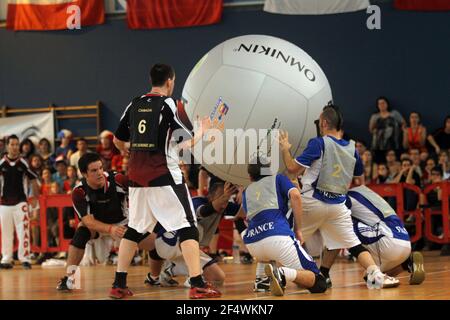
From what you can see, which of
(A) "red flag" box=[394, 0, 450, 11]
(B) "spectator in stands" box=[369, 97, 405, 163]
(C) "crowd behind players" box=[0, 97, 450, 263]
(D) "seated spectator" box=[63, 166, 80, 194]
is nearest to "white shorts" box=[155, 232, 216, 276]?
(C) "crowd behind players" box=[0, 97, 450, 263]

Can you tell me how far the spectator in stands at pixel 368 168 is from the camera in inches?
519

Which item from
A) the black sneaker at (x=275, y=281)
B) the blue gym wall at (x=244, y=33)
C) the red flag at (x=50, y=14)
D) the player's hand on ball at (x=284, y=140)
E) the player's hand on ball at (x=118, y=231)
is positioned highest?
the red flag at (x=50, y=14)

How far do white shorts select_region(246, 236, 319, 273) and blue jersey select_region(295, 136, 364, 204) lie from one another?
0.57 m

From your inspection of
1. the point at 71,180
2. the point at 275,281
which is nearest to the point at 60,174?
the point at 71,180

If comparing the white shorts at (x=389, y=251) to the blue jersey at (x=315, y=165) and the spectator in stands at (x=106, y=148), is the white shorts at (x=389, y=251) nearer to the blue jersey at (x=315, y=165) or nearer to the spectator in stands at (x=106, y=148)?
the blue jersey at (x=315, y=165)

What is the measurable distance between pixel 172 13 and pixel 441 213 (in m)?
7.26

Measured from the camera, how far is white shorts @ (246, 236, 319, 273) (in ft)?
22.5

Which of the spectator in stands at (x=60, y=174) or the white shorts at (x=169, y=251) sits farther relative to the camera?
the spectator in stands at (x=60, y=174)

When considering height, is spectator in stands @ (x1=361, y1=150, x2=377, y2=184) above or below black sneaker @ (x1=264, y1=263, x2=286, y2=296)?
above

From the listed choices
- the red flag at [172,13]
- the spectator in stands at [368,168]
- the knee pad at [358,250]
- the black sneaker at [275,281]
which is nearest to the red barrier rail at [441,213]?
the spectator in stands at [368,168]

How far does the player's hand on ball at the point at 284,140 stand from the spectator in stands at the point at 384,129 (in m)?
7.51

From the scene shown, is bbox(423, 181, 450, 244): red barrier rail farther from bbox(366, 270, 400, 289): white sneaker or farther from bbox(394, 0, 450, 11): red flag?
bbox(366, 270, 400, 289): white sneaker

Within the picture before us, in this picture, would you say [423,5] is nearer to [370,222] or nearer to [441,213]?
[441,213]
